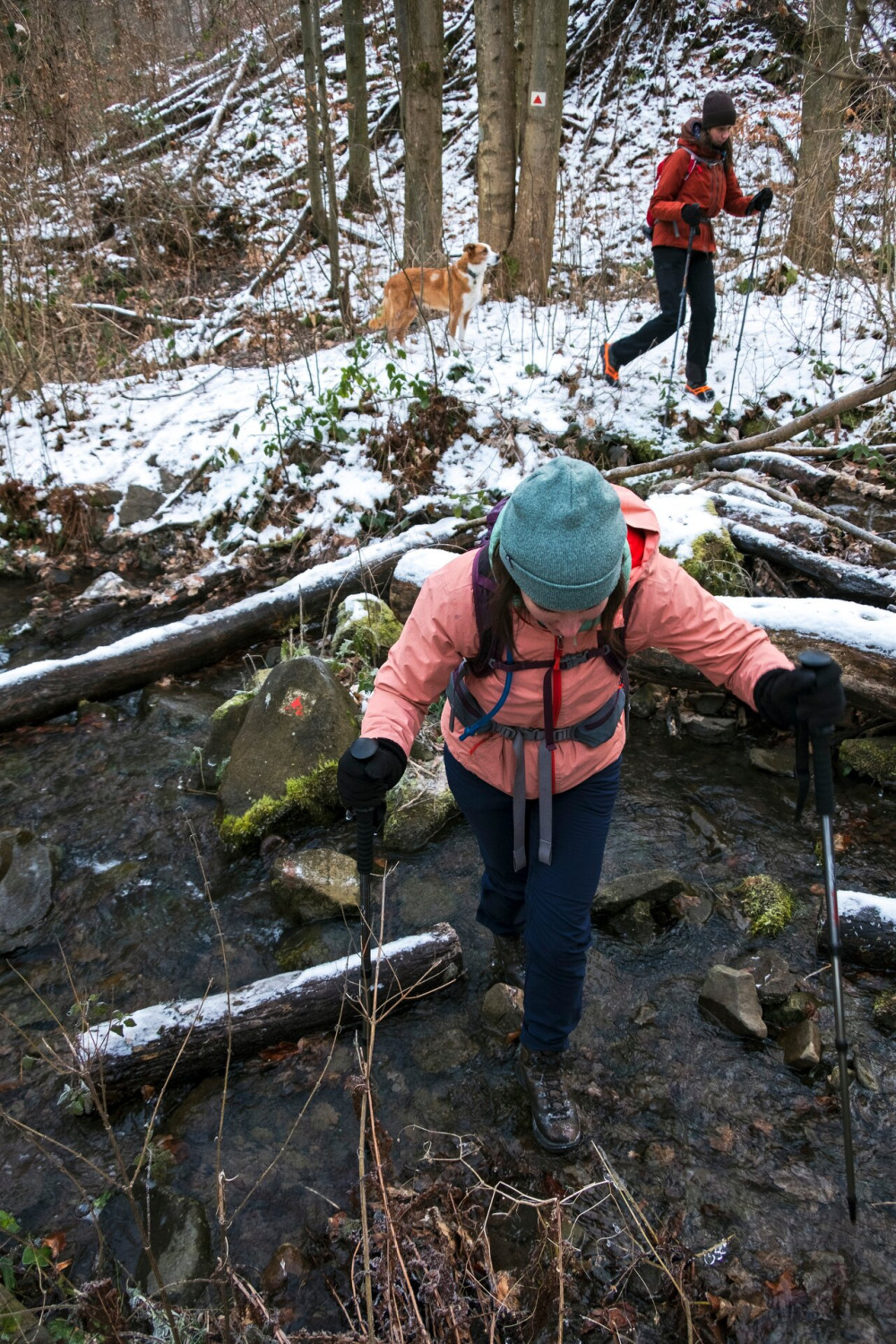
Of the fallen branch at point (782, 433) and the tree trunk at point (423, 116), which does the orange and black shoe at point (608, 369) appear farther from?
the tree trunk at point (423, 116)

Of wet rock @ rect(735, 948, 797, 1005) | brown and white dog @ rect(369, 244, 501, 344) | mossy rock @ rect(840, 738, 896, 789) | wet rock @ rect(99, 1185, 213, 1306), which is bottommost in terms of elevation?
wet rock @ rect(99, 1185, 213, 1306)

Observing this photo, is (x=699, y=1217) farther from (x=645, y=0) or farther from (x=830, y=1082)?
(x=645, y=0)

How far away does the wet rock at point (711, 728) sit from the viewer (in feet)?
16.7

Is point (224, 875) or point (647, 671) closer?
point (224, 875)

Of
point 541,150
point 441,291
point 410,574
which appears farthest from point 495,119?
point 410,574

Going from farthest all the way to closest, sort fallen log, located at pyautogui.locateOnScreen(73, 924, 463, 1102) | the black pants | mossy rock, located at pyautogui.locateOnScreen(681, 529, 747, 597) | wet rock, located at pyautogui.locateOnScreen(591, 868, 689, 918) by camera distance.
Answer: the black pants
mossy rock, located at pyautogui.locateOnScreen(681, 529, 747, 597)
wet rock, located at pyautogui.locateOnScreen(591, 868, 689, 918)
fallen log, located at pyautogui.locateOnScreen(73, 924, 463, 1102)

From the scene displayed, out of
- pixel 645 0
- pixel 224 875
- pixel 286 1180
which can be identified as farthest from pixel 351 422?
pixel 645 0

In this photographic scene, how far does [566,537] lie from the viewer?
2070mm

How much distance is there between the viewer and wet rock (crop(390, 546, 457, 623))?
585 cm

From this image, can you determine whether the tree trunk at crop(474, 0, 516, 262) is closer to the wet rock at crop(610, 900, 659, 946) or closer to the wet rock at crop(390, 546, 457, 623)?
the wet rock at crop(390, 546, 457, 623)

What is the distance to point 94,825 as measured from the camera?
15.5 ft

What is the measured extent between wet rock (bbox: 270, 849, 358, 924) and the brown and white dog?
6.69m

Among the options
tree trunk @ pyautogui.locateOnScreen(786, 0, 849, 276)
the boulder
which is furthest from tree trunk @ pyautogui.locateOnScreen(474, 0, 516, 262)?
the boulder

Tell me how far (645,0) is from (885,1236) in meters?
20.2
